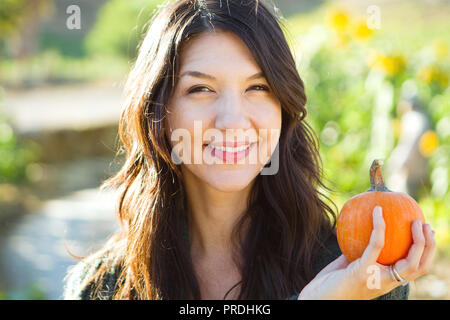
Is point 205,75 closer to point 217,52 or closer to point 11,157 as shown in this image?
point 217,52

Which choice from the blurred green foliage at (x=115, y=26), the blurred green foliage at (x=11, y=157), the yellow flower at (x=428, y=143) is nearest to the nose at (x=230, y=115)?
the yellow flower at (x=428, y=143)

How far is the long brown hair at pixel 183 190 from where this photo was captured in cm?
169

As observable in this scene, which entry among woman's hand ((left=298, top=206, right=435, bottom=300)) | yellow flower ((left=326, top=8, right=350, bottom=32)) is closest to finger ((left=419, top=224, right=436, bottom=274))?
woman's hand ((left=298, top=206, right=435, bottom=300))

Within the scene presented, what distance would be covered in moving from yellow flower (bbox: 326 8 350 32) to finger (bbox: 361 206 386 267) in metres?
4.20

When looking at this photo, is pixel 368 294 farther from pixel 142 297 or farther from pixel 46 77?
pixel 46 77

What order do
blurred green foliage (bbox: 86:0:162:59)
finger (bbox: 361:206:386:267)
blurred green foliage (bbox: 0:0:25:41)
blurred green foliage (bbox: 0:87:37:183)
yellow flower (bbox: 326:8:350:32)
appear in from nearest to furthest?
finger (bbox: 361:206:386:267) → yellow flower (bbox: 326:8:350:32) → blurred green foliage (bbox: 0:0:25:41) → blurred green foliage (bbox: 0:87:37:183) → blurred green foliage (bbox: 86:0:162:59)

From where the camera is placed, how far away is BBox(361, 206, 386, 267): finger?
1.22 m

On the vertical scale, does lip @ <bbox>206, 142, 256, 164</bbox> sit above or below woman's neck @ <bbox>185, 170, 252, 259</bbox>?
above

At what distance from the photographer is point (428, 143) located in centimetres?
416

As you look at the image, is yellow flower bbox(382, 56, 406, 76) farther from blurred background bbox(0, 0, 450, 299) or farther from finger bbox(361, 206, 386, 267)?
finger bbox(361, 206, 386, 267)

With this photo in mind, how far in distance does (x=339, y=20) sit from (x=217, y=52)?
3.81m

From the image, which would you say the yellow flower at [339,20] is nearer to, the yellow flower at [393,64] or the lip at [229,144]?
the yellow flower at [393,64]

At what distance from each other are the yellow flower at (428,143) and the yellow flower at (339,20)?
1.46m

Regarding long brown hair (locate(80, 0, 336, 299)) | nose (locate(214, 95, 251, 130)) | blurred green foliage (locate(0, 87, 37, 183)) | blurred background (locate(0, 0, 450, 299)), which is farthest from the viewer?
blurred green foliage (locate(0, 87, 37, 183))
